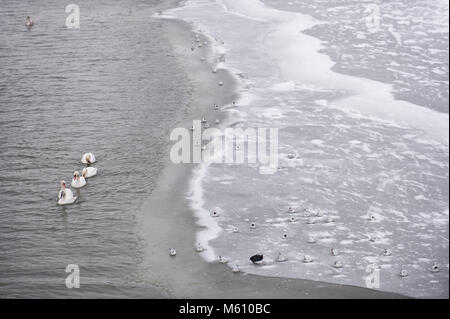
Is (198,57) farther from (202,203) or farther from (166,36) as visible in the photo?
(202,203)

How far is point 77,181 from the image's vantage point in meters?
19.4

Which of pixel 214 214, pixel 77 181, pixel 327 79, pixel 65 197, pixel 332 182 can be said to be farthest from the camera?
pixel 327 79

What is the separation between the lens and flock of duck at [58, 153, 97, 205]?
731 inches

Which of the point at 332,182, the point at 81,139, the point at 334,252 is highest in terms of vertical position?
the point at 81,139

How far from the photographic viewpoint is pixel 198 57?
3212 cm

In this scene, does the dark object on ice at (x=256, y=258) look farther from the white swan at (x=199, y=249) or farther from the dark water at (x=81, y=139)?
the dark water at (x=81, y=139)

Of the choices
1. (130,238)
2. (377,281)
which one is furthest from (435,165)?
(130,238)

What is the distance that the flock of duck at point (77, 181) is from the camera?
18.6 m

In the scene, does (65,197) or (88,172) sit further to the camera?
(88,172)

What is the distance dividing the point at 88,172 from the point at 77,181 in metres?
0.74

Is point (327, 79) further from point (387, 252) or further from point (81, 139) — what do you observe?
point (387, 252)

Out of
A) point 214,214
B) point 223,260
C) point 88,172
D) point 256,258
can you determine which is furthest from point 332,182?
point 88,172

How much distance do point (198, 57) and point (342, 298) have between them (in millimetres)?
20145

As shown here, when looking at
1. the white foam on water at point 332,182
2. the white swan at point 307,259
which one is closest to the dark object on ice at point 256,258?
the white foam on water at point 332,182
